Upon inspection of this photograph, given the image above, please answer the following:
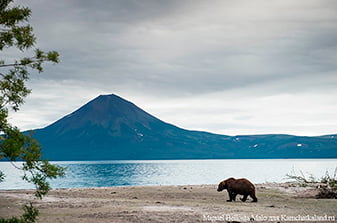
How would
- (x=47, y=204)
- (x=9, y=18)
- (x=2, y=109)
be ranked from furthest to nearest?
(x=47, y=204) < (x=9, y=18) < (x=2, y=109)

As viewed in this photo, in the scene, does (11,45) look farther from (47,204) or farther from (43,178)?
(47,204)

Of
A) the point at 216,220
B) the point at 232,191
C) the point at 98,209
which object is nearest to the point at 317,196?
the point at 232,191

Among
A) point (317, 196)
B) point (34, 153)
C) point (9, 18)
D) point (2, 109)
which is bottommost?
point (317, 196)

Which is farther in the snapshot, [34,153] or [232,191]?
[232,191]

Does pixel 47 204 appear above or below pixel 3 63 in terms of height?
below

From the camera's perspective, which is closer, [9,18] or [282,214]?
[9,18]

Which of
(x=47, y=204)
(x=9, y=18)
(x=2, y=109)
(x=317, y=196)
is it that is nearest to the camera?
(x=2, y=109)

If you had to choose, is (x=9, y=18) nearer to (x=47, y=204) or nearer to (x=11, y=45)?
(x=11, y=45)

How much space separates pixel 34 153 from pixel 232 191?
13.0 metres

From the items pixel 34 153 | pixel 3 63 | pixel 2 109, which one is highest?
pixel 3 63

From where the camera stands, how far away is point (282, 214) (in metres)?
15.3

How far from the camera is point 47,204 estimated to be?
62.8ft

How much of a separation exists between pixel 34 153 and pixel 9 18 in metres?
4.43

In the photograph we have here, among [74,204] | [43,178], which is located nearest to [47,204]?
[74,204]
